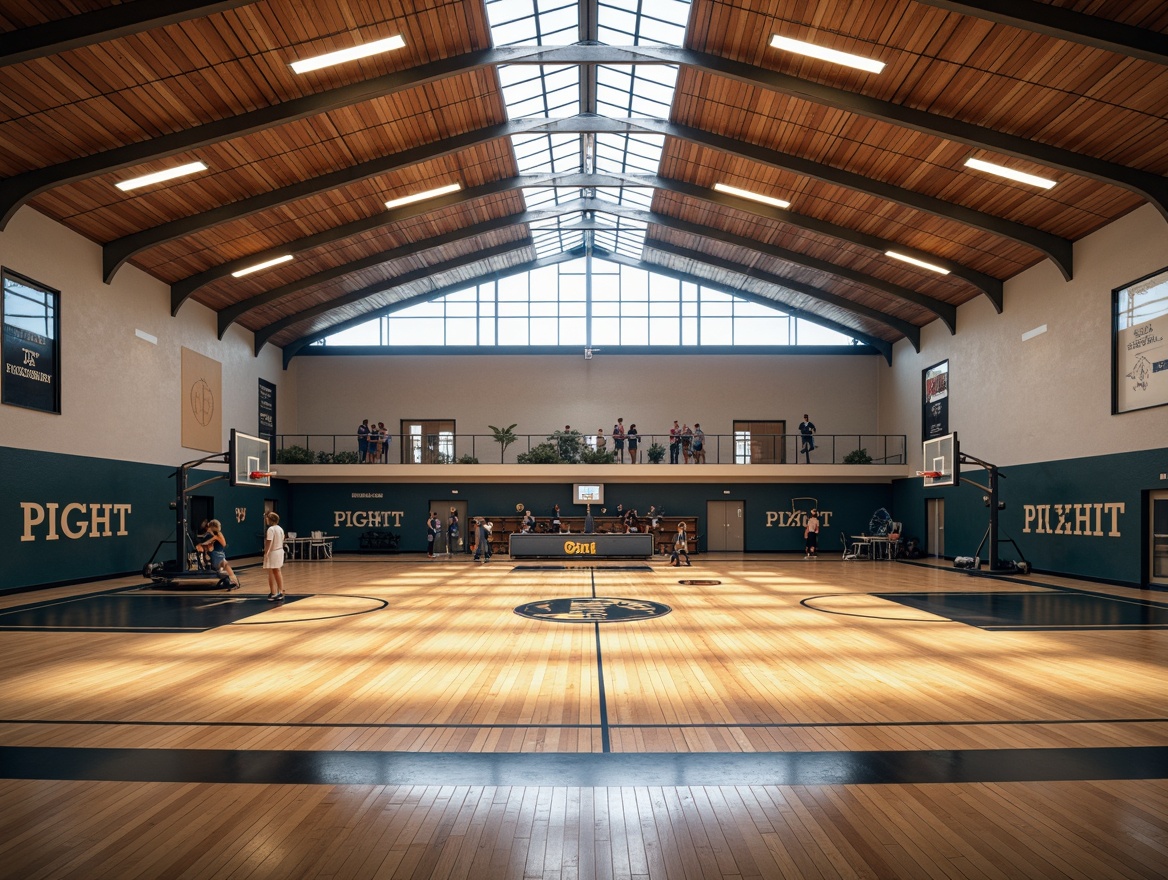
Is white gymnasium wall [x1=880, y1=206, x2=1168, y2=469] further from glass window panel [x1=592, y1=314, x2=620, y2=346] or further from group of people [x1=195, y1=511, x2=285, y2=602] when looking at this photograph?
group of people [x1=195, y1=511, x2=285, y2=602]

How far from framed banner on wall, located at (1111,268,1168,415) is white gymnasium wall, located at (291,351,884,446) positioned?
13228mm

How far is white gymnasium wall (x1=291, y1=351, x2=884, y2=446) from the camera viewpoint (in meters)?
28.8

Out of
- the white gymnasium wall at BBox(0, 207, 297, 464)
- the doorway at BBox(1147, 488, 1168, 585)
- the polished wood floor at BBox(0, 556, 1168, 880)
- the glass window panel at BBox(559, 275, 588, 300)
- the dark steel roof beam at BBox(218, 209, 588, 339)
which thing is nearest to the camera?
the polished wood floor at BBox(0, 556, 1168, 880)

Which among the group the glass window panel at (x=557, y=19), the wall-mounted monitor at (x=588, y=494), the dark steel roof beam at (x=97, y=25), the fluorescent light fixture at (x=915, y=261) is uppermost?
the glass window panel at (x=557, y=19)

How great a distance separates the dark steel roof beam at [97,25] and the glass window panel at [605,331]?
1956cm

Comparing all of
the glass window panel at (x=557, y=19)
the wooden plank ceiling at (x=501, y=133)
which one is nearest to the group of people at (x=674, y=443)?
the wooden plank ceiling at (x=501, y=133)

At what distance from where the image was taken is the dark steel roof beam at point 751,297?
92.6 ft

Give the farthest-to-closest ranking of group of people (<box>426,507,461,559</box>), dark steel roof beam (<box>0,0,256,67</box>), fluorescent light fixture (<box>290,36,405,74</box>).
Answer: group of people (<box>426,507,461,559</box>) → fluorescent light fixture (<box>290,36,405,74</box>) → dark steel roof beam (<box>0,0,256,67</box>)

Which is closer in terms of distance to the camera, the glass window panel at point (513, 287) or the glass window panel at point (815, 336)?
the glass window panel at point (815, 336)

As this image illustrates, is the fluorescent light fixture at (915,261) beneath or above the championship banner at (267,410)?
above

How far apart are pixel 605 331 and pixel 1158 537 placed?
1853cm

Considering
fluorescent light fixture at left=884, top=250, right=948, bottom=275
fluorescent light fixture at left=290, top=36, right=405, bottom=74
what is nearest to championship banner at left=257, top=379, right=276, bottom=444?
fluorescent light fixture at left=290, top=36, right=405, bottom=74

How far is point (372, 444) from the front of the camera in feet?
89.1

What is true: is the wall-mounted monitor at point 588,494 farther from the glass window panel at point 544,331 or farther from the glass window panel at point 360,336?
the glass window panel at point 360,336
